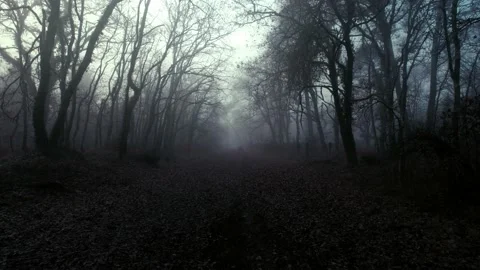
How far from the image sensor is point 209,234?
677cm

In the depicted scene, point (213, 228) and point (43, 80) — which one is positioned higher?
point (43, 80)

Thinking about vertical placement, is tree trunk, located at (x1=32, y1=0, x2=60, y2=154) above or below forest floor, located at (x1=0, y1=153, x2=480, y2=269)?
above

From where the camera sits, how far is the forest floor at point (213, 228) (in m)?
5.30

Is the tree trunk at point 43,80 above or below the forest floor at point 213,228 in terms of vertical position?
above

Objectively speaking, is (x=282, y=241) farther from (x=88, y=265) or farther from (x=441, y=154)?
(x=441, y=154)

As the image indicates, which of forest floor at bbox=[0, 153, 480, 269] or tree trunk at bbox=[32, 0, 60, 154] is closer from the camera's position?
forest floor at bbox=[0, 153, 480, 269]

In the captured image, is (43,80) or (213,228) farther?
(43,80)

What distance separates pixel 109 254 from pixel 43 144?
8.84 m

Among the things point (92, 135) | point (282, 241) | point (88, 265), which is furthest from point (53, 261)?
point (92, 135)

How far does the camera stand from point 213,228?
281 inches

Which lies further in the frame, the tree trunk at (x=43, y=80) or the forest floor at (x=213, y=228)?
the tree trunk at (x=43, y=80)

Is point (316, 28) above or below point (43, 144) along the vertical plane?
above

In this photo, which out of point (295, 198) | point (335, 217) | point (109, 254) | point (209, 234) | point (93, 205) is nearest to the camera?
point (109, 254)

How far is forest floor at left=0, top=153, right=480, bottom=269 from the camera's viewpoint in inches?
209
